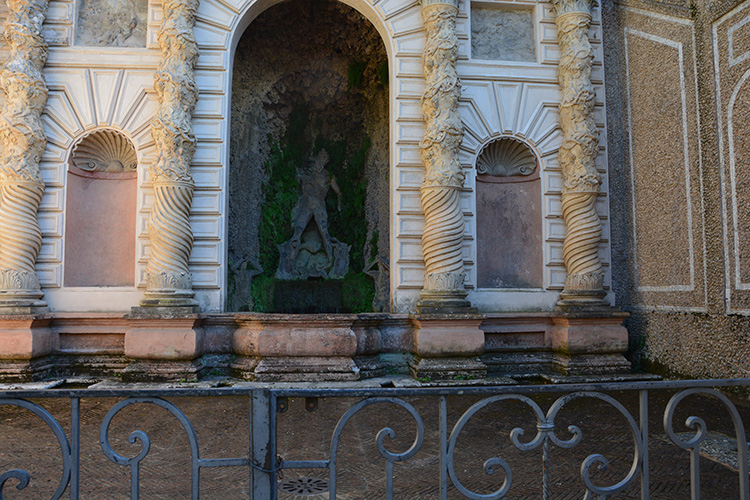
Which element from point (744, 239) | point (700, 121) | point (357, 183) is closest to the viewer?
point (744, 239)

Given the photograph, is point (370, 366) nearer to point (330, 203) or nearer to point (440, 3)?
point (330, 203)

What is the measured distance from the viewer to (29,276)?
26.7 ft

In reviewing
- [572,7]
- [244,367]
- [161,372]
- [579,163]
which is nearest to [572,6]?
[572,7]

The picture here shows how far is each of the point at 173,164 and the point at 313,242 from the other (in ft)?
12.8

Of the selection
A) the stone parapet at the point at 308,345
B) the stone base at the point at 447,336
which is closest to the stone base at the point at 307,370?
the stone parapet at the point at 308,345

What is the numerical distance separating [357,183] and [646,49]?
234 inches

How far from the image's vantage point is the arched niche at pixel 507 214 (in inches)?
374

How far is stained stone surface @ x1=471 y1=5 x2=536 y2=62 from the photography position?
9516 millimetres

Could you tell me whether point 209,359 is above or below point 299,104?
below

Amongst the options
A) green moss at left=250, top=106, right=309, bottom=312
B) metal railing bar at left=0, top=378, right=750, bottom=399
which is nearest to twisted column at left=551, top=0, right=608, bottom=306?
green moss at left=250, top=106, right=309, bottom=312

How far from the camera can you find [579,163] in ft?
29.3

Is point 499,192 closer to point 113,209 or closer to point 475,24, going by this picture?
point 475,24

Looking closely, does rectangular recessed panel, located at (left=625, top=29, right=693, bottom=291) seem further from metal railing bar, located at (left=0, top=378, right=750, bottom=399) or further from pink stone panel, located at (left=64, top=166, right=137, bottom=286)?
pink stone panel, located at (left=64, top=166, right=137, bottom=286)

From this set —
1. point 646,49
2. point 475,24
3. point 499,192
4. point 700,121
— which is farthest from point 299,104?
point 700,121
